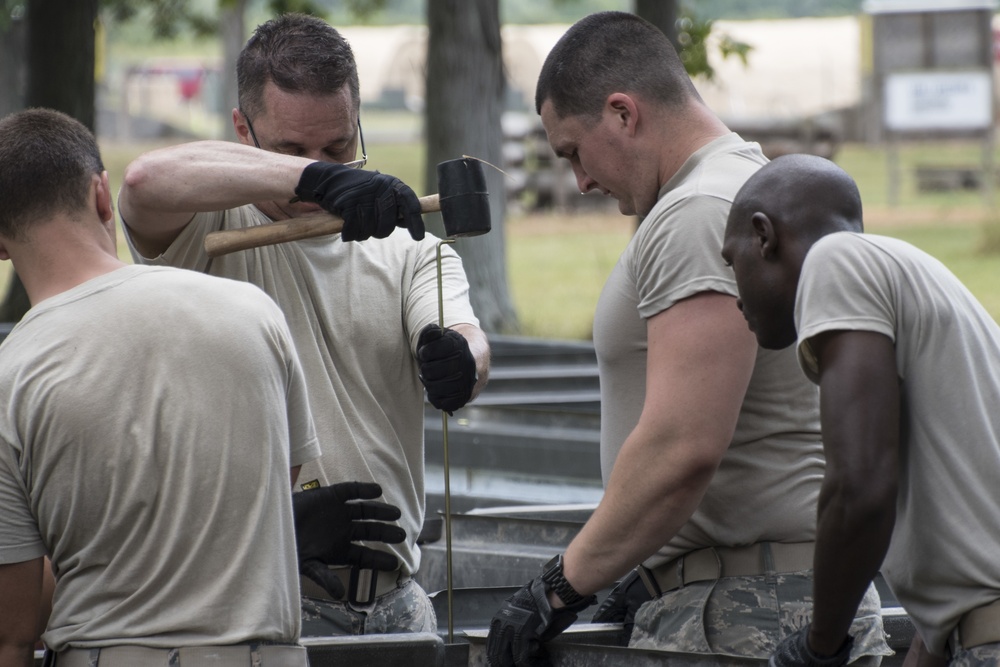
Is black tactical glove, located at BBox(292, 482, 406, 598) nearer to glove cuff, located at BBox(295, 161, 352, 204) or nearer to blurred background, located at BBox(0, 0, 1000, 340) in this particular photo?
glove cuff, located at BBox(295, 161, 352, 204)

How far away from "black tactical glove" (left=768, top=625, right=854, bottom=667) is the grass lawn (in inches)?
352

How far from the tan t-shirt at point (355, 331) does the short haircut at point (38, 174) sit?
2.21 ft

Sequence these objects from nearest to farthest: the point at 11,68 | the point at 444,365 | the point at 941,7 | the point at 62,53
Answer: the point at 444,365, the point at 62,53, the point at 11,68, the point at 941,7

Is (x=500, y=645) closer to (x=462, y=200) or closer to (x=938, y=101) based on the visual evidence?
(x=462, y=200)

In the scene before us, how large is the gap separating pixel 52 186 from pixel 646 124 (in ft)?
3.84

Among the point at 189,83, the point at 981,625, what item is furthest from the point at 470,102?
the point at 189,83

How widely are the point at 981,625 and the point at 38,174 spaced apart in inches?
66.8

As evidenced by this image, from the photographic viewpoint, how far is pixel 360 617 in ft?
9.58

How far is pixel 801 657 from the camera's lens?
2213 mm

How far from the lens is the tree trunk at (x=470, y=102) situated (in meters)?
9.03

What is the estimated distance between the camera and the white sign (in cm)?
2291

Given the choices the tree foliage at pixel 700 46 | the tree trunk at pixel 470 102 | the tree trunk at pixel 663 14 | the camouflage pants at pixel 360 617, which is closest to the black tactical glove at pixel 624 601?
the camouflage pants at pixel 360 617

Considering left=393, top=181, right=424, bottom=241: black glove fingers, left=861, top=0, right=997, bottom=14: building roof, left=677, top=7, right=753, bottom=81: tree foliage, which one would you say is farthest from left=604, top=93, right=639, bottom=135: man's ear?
left=861, top=0, right=997, bottom=14: building roof

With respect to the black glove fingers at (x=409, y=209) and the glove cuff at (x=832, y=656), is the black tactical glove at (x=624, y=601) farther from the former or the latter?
the black glove fingers at (x=409, y=209)
